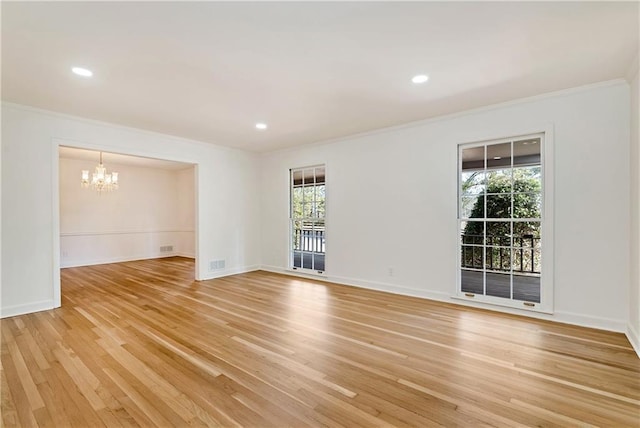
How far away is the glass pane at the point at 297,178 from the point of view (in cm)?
641

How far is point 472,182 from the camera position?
4262 mm

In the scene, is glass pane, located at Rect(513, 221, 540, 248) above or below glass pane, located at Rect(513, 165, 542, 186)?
below

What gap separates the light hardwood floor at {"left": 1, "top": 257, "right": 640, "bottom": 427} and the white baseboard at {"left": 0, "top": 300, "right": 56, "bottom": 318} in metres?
0.17

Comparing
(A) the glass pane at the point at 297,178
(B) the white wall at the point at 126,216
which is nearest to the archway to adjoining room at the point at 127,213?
(B) the white wall at the point at 126,216

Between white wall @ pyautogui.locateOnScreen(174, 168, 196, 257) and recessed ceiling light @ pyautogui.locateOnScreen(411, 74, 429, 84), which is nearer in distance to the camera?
recessed ceiling light @ pyautogui.locateOnScreen(411, 74, 429, 84)

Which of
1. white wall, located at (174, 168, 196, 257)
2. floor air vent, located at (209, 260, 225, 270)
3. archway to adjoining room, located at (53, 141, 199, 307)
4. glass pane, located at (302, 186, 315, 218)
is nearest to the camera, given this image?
floor air vent, located at (209, 260, 225, 270)

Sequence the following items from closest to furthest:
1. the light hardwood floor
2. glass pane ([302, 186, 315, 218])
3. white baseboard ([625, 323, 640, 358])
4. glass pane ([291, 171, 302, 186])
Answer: the light hardwood floor → white baseboard ([625, 323, 640, 358]) → glass pane ([302, 186, 315, 218]) → glass pane ([291, 171, 302, 186])

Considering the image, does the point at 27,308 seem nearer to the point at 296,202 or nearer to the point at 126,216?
the point at 296,202

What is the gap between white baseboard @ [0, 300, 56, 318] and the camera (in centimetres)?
378

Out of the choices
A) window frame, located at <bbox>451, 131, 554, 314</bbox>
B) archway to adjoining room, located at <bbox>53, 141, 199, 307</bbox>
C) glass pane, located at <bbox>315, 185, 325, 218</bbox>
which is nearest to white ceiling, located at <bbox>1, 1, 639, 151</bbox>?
window frame, located at <bbox>451, 131, 554, 314</bbox>

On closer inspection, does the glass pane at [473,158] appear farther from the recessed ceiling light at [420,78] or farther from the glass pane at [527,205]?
the recessed ceiling light at [420,78]

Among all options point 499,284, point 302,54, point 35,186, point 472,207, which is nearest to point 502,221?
point 472,207

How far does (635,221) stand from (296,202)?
5.02 meters

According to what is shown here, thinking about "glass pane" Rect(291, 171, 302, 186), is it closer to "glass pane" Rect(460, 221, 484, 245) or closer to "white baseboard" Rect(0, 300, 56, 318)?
"glass pane" Rect(460, 221, 484, 245)
